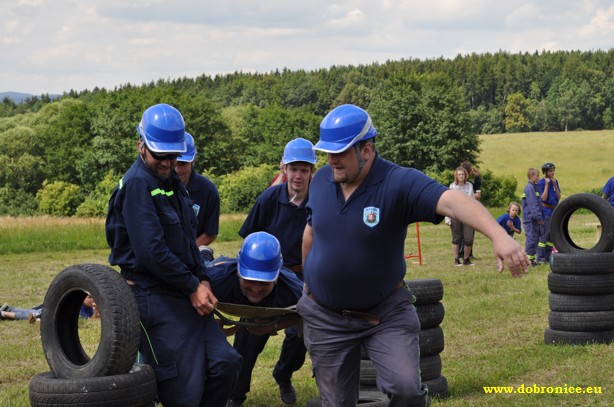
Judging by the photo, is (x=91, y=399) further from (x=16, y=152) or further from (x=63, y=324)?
(x=16, y=152)

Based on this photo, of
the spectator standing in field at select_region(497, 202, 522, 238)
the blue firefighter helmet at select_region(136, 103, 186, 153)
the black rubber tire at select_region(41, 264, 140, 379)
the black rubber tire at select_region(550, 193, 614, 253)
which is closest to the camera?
the black rubber tire at select_region(41, 264, 140, 379)

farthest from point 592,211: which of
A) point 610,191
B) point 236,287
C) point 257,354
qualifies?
point 610,191

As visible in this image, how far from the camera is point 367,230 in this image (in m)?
5.62

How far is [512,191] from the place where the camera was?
66.1 metres

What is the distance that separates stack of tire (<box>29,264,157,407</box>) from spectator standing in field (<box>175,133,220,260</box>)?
2.54 m

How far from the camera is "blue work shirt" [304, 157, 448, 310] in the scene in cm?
559

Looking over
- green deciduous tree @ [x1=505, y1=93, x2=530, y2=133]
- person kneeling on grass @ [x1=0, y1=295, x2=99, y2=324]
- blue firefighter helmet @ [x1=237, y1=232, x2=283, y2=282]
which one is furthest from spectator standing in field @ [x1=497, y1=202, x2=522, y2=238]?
green deciduous tree @ [x1=505, y1=93, x2=530, y2=133]

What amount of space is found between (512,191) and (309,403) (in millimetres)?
60304

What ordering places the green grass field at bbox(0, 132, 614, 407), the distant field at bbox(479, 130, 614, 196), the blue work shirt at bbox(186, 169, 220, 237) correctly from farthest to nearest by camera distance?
1. the distant field at bbox(479, 130, 614, 196)
2. the green grass field at bbox(0, 132, 614, 407)
3. the blue work shirt at bbox(186, 169, 220, 237)

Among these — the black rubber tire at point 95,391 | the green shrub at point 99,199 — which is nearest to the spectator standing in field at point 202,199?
the black rubber tire at point 95,391

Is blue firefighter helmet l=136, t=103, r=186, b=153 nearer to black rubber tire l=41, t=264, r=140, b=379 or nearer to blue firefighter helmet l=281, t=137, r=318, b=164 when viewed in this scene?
black rubber tire l=41, t=264, r=140, b=379

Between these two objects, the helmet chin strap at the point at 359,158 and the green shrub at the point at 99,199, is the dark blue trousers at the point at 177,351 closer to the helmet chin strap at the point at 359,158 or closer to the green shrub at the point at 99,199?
the helmet chin strap at the point at 359,158

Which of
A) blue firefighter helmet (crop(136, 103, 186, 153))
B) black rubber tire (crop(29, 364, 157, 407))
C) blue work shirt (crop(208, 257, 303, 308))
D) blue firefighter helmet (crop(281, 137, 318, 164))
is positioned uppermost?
blue firefighter helmet (crop(136, 103, 186, 153))

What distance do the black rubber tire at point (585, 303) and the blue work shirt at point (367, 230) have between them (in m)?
5.37
